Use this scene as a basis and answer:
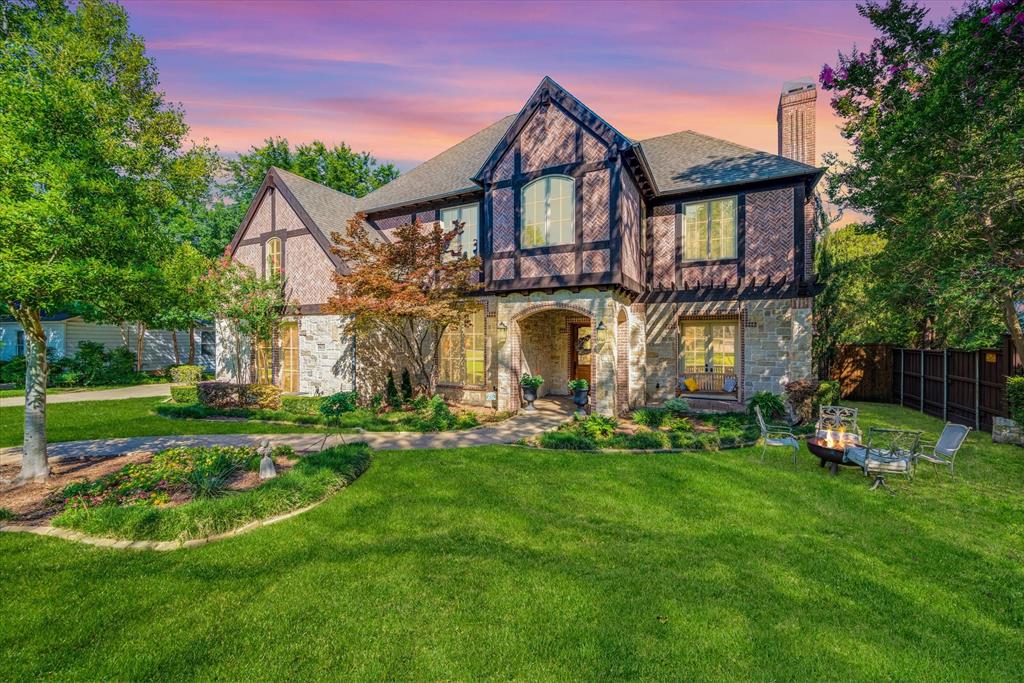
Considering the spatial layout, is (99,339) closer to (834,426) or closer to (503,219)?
(503,219)

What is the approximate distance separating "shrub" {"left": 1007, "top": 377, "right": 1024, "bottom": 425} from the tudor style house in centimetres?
378

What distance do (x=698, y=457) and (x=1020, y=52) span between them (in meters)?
9.90

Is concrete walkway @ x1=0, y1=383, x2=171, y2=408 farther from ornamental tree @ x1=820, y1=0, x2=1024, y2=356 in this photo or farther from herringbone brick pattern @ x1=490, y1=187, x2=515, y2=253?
ornamental tree @ x1=820, y1=0, x2=1024, y2=356

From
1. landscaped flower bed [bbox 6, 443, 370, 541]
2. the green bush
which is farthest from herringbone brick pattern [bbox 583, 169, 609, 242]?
the green bush

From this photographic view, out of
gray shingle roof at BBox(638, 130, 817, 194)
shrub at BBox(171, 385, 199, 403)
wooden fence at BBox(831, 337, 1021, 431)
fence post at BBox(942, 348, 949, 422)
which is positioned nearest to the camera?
wooden fence at BBox(831, 337, 1021, 431)

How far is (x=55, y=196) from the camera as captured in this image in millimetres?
5316

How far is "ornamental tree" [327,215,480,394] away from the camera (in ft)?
38.7

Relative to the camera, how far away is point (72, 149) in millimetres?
5984

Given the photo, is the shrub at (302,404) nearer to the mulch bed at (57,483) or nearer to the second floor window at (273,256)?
the mulch bed at (57,483)

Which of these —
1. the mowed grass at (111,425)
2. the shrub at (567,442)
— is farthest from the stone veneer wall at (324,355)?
the shrub at (567,442)

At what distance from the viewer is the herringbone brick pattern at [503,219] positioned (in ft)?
40.9

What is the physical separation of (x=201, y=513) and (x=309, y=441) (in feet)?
14.5

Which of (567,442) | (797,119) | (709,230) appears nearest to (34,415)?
(567,442)

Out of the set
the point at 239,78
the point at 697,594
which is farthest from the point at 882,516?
the point at 239,78
